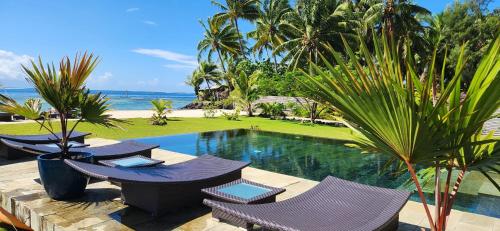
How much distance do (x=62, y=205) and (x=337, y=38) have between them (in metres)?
25.9

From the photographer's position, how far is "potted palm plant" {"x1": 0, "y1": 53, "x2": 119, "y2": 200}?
4918mm

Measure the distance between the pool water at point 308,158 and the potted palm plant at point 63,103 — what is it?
4689 mm

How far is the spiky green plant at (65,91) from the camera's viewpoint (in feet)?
16.3

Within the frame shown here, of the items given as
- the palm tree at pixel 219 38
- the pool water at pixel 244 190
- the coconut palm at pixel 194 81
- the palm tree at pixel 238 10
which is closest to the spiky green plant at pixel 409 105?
the pool water at pixel 244 190

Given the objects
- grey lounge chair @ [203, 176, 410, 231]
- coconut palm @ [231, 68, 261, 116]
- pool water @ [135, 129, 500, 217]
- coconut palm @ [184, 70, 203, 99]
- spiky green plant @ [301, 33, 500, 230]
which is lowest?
pool water @ [135, 129, 500, 217]

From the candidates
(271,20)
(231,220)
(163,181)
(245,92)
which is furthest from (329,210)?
(271,20)

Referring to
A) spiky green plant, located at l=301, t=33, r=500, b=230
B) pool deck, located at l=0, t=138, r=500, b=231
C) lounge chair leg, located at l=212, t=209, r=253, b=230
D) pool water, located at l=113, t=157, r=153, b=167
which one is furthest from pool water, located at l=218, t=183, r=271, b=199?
spiky green plant, located at l=301, t=33, r=500, b=230

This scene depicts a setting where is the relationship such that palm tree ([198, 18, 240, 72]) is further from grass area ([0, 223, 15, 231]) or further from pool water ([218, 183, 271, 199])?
grass area ([0, 223, 15, 231])

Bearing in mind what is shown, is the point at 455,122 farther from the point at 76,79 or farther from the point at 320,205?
the point at 76,79

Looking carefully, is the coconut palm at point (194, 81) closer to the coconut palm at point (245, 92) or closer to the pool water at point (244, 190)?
the coconut palm at point (245, 92)

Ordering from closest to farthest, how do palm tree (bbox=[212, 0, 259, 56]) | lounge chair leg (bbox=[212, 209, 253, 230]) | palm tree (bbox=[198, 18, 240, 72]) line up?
lounge chair leg (bbox=[212, 209, 253, 230]) → palm tree (bbox=[212, 0, 259, 56]) → palm tree (bbox=[198, 18, 240, 72])

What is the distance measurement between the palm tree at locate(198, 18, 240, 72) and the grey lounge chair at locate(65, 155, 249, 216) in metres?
32.7

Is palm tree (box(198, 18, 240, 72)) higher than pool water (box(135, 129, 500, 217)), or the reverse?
palm tree (box(198, 18, 240, 72))

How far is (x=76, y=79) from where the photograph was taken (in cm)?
515
